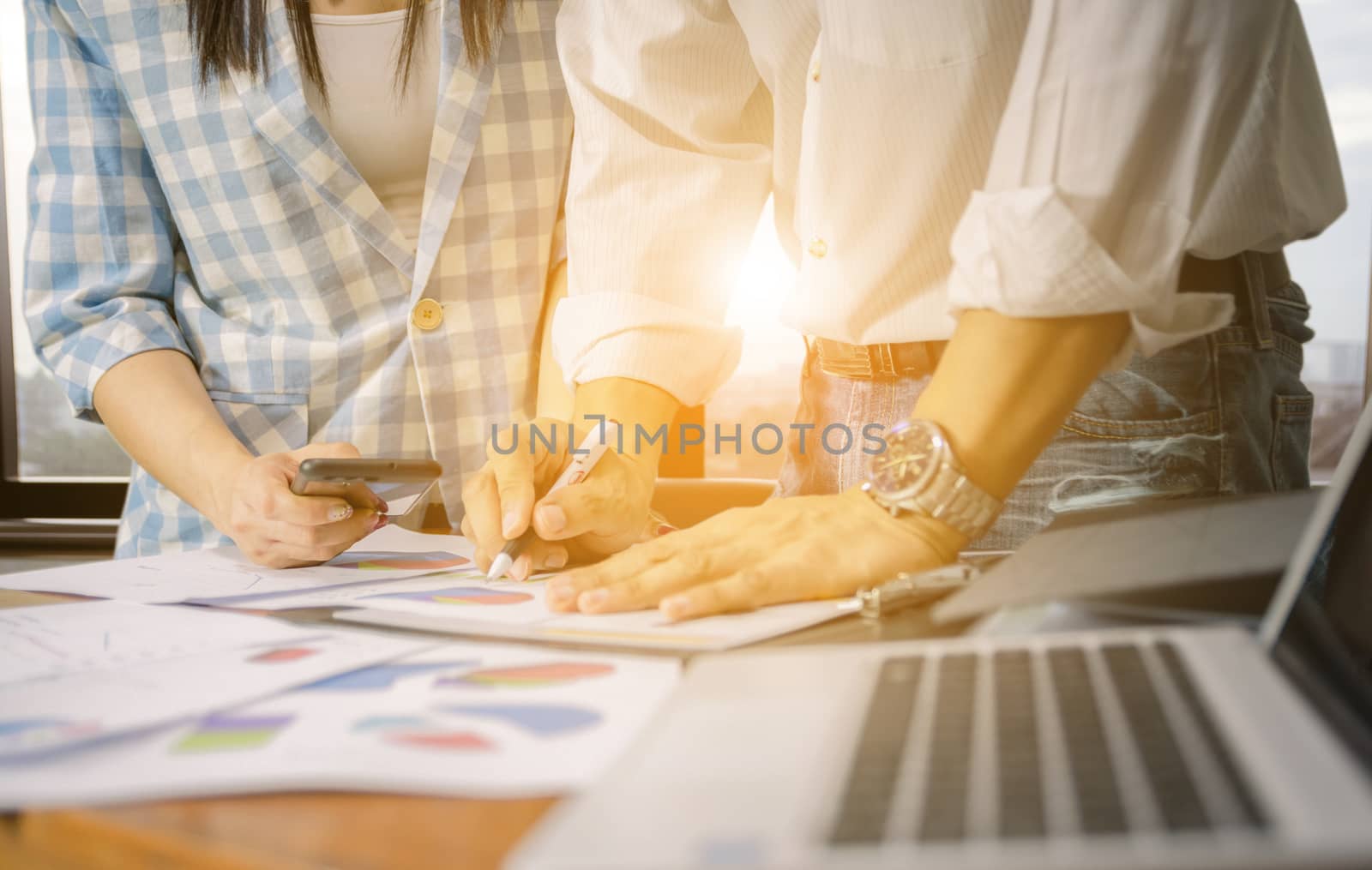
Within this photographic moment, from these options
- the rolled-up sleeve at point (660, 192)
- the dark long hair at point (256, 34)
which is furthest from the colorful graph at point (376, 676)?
the dark long hair at point (256, 34)

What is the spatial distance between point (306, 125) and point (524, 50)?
0.30 metres

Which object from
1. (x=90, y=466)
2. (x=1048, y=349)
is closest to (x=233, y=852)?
(x=1048, y=349)

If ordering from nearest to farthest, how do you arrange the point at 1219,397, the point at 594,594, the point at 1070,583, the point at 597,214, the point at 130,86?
the point at 1070,583
the point at 594,594
the point at 1219,397
the point at 597,214
the point at 130,86

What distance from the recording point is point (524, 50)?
3.94ft

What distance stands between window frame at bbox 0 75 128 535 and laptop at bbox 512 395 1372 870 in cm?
198

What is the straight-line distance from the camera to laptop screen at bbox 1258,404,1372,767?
34 cm

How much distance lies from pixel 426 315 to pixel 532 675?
2.72ft

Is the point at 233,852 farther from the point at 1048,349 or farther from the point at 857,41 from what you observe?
the point at 857,41

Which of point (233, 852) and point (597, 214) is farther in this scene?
point (597, 214)

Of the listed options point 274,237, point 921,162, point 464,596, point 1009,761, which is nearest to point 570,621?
point 464,596

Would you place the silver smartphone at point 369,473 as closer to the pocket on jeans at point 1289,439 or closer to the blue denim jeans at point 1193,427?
the blue denim jeans at point 1193,427

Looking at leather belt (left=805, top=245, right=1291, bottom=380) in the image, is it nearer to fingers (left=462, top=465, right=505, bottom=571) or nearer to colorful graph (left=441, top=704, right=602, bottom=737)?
fingers (left=462, top=465, right=505, bottom=571)

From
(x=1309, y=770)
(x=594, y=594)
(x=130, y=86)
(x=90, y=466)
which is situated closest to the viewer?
(x=1309, y=770)

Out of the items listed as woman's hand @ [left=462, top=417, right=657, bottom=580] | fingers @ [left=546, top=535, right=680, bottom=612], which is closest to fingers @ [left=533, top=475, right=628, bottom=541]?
woman's hand @ [left=462, top=417, right=657, bottom=580]
